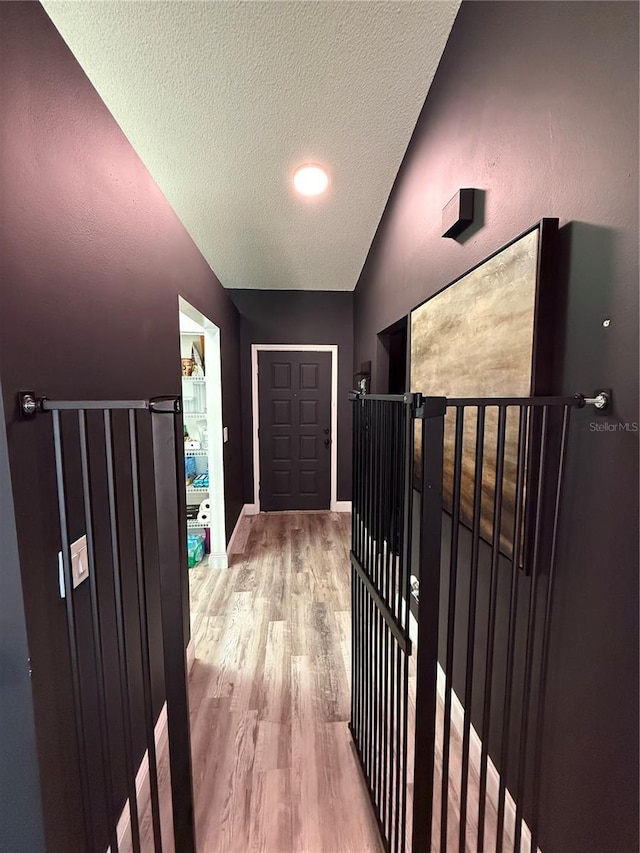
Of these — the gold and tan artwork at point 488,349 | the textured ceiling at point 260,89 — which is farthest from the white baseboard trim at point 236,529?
the textured ceiling at point 260,89

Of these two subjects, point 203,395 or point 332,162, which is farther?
point 203,395

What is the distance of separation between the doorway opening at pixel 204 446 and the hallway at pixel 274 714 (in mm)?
266

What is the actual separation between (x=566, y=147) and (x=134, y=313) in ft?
4.96

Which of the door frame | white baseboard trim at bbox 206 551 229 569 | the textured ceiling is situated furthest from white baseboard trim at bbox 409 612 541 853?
the door frame

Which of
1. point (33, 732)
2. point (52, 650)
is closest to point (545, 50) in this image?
point (52, 650)

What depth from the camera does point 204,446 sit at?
11.1 ft

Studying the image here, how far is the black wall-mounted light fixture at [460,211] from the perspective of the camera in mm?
1471

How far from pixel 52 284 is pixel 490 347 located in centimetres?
138

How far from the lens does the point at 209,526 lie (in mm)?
3238

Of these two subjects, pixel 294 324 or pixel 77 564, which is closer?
pixel 77 564

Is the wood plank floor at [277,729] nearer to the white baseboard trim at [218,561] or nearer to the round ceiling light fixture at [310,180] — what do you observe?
the white baseboard trim at [218,561]

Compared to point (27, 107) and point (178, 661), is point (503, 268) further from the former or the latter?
point (178, 661)

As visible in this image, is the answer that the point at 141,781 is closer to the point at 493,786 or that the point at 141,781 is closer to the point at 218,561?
the point at 493,786

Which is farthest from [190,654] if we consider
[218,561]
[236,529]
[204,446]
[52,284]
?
[52,284]
